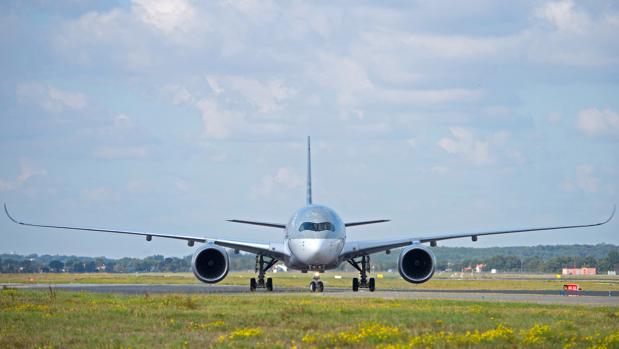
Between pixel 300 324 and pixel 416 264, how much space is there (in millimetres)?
22691

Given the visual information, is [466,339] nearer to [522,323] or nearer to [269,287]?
[522,323]

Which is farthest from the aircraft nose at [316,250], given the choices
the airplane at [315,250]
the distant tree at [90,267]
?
the distant tree at [90,267]

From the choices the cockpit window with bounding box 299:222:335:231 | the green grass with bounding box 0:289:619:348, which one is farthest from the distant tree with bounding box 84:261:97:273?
the green grass with bounding box 0:289:619:348

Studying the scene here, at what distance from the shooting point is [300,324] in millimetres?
25938

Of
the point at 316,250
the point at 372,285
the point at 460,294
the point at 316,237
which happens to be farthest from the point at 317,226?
the point at 460,294

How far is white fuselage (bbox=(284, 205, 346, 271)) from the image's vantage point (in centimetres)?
4572

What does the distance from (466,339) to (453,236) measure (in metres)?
26.7

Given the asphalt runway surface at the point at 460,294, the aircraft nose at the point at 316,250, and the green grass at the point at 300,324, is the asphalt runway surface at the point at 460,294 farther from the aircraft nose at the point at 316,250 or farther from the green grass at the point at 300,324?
the green grass at the point at 300,324

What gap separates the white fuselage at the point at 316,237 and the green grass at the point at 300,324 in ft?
32.1

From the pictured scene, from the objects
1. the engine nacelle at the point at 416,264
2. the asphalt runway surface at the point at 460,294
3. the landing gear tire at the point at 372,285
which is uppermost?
the engine nacelle at the point at 416,264

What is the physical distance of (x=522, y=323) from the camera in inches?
1050

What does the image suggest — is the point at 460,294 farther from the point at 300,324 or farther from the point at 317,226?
the point at 300,324

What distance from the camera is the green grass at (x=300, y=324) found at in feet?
73.8

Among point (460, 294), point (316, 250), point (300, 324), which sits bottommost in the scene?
point (300, 324)
